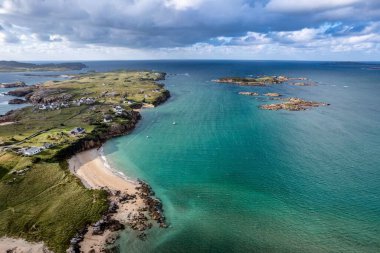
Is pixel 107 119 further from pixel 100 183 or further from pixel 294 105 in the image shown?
pixel 294 105

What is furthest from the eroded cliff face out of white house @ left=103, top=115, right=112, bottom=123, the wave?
white house @ left=103, top=115, right=112, bottom=123

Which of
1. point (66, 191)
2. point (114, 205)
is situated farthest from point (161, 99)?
point (114, 205)

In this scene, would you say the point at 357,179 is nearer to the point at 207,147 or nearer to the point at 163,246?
the point at 207,147

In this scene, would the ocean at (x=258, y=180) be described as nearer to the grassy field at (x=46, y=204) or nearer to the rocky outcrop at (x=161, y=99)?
the grassy field at (x=46, y=204)

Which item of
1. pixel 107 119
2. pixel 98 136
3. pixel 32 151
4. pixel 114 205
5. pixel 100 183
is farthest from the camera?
pixel 107 119

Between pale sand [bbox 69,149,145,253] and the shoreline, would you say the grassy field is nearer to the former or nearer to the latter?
the shoreline

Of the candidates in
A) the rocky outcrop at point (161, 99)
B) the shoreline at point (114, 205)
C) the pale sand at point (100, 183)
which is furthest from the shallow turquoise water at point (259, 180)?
the rocky outcrop at point (161, 99)
